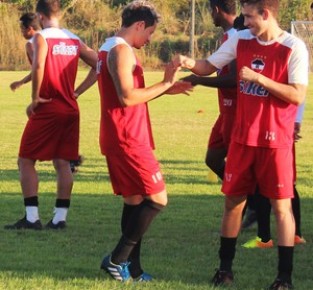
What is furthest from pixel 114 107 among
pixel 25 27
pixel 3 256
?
pixel 25 27

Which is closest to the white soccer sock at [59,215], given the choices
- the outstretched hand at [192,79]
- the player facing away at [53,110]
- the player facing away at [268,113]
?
the player facing away at [53,110]

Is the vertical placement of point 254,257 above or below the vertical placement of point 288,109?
below

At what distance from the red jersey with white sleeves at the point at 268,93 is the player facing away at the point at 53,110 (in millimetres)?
2729

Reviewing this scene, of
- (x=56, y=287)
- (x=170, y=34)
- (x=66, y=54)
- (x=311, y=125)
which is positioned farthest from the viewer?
(x=170, y=34)

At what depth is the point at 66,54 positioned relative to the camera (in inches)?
340

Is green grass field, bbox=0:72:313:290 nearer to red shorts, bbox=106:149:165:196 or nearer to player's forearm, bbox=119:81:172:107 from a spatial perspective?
red shorts, bbox=106:149:165:196

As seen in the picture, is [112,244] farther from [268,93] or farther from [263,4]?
[263,4]

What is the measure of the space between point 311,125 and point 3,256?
15349mm

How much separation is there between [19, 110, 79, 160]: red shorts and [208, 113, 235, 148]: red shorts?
128 centimetres

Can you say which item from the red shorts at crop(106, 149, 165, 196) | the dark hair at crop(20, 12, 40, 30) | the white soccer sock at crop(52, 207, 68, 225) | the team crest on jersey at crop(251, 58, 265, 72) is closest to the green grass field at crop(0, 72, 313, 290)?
the white soccer sock at crop(52, 207, 68, 225)

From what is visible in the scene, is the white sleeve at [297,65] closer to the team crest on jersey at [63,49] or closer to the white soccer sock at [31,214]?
the team crest on jersey at [63,49]

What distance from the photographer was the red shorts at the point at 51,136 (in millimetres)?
8703

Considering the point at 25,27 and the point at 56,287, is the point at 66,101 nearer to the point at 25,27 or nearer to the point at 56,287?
the point at 25,27

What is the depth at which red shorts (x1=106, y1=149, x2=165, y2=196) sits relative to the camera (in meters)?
6.42
